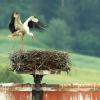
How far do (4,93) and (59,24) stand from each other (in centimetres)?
8982

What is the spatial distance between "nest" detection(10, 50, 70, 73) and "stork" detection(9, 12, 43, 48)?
3.17ft

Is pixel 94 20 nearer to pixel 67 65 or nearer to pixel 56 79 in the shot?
pixel 56 79

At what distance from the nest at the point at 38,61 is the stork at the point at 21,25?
97 cm

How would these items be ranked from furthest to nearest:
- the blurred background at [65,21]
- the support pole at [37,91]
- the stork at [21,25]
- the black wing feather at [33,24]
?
1. the blurred background at [65,21]
2. the black wing feather at [33,24]
3. the stork at [21,25]
4. the support pole at [37,91]

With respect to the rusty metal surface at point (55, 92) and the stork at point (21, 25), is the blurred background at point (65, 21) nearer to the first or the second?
the stork at point (21, 25)

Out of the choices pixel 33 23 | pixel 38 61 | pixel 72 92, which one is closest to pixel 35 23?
pixel 33 23

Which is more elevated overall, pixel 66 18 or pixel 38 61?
pixel 66 18

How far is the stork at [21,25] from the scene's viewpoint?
1936cm

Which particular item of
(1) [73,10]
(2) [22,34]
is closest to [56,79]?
(2) [22,34]

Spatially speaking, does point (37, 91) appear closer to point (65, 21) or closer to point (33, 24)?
point (33, 24)

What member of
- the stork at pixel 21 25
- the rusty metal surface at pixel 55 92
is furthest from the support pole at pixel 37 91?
the stork at pixel 21 25

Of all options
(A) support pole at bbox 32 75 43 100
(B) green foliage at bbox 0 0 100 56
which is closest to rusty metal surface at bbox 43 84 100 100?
(A) support pole at bbox 32 75 43 100

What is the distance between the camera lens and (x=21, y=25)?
19547 mm

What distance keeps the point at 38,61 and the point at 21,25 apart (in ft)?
4.87
